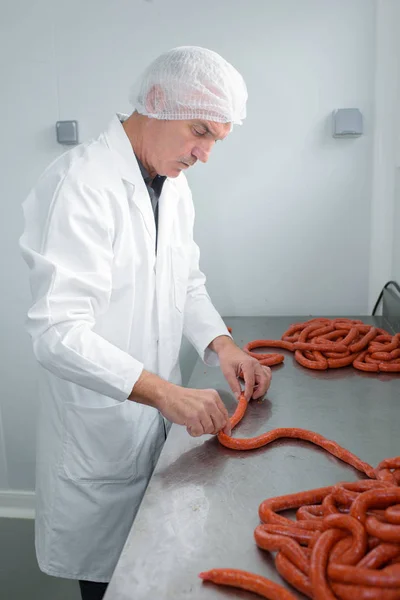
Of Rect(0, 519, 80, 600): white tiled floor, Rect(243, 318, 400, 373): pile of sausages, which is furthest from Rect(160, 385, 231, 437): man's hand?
Rect(0, 519, 80, 600): white tiled floor

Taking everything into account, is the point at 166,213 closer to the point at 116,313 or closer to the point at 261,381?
the point at 116,313

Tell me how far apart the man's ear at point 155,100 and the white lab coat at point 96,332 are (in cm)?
12

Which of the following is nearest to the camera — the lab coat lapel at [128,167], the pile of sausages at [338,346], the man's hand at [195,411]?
the man's hand at [195,411]

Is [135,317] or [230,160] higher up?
[230,160]

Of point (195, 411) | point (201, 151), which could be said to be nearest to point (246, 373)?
point (195, 411)

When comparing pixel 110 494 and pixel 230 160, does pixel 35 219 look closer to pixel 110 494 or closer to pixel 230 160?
pixel 110 494

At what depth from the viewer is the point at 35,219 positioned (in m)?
1.30

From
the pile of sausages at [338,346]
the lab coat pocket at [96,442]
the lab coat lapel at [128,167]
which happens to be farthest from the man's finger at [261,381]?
the lab coat lapel at [128,167]

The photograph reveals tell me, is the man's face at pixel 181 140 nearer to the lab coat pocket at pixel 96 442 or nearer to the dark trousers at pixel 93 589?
A: the lab coat pocket at pixel 96 442

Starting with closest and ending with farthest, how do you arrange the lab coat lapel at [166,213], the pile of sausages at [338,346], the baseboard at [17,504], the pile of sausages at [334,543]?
the pile of sausages at [334,543] → the lab coat lapel at [166,213] → the pile of sausages at [338,346] → the baseboard at [17,504]

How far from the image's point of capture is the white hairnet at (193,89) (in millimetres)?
1306

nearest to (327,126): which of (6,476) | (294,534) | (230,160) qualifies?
(230,160)

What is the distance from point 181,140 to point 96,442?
764 millimetres

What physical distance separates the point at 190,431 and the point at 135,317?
1.22 ft
